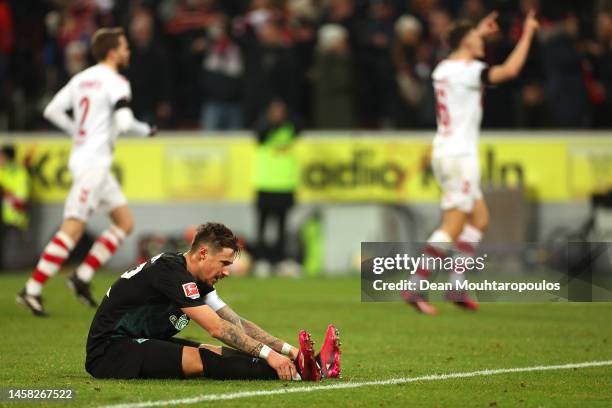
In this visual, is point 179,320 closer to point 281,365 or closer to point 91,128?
point 281,365

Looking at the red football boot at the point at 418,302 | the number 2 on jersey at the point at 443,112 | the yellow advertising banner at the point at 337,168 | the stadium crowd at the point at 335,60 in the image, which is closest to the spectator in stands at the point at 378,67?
the stadium crowd at the point at 335,60

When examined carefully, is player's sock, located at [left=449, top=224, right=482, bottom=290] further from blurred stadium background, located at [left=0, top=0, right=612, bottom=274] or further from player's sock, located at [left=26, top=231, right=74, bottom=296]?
blurred stadium background, located at [left=0, top=0, right=612, bottom=274]

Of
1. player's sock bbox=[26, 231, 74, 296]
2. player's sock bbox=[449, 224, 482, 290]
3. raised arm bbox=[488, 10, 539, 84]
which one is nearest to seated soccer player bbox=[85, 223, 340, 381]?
player's sock bbox=[26, 231, 74, 296]

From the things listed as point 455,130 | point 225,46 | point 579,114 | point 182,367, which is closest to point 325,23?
point 225,46

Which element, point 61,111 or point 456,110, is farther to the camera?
point 456,110

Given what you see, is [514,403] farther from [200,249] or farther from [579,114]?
[579,114]

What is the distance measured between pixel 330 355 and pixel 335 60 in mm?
11721

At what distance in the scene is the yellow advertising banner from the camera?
19797 millimetres

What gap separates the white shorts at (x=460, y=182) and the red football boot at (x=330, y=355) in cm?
539

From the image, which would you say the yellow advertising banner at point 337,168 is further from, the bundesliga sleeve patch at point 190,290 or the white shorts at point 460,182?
the bundesliga sleeve patch at point 190,290

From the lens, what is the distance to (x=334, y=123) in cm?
2028

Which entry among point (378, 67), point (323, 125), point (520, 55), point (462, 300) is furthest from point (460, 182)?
point (323, 125)

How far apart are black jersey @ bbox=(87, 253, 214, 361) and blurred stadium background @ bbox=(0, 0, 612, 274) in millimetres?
11743

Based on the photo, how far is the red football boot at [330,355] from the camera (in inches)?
323
